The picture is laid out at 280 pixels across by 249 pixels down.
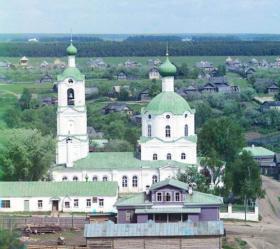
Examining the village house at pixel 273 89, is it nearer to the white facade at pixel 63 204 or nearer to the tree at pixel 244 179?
the tree at pixel 244 179

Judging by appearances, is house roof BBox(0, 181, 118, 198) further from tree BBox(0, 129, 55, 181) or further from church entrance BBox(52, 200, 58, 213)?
tree BBox(0, 129, 55, 181)

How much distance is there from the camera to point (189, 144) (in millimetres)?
35812

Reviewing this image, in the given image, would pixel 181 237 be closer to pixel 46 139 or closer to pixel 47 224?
pixel 47 224

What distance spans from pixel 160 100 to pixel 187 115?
1208 mm

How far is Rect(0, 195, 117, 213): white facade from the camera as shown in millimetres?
32656

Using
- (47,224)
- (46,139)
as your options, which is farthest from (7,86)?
(47,224)

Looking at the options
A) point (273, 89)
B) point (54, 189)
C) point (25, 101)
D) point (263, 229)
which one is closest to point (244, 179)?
point (263, 229)

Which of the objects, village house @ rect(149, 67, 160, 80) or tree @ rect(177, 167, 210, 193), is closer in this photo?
tree @ rect(177, 167, 210, 193)

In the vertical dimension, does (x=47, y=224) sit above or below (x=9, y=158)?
below

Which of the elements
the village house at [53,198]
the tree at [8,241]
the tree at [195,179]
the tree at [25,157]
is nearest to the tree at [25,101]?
the tree at [25,157]

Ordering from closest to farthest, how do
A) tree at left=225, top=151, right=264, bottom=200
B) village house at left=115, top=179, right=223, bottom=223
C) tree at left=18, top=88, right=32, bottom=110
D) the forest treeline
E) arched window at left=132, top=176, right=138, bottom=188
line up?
village house at left=115, top=179, right=223, bottom=223
tree at left=225, top=151, right=264, bottom=200
arched window at left=132, top=176, right=138, bottom=188
tree at left=18, top=88, right=32, bottom=110
the forest treeline

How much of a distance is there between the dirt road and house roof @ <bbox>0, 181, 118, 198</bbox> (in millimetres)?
4753

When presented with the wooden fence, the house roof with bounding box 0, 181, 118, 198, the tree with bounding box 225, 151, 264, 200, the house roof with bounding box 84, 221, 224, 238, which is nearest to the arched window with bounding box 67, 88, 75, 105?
the house roof with bounding box 0, 181, 118, 198

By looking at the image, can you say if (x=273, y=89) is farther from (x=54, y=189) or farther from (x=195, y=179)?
(x=54, y=189)
